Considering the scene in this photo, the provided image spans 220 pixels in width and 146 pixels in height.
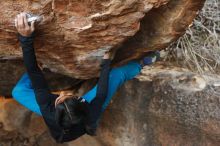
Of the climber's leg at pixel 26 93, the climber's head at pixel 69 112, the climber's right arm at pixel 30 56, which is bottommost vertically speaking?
the climber's leg at pixel 26 93

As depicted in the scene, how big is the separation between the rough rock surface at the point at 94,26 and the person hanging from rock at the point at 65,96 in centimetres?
7

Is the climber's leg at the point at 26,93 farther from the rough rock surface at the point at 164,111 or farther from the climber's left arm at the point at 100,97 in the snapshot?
the rough rock surface at the point at 164,111

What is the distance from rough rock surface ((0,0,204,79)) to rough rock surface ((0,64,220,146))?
0.88 ft

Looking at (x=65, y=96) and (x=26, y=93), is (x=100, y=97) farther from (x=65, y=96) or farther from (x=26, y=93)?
(x=26, y=93)

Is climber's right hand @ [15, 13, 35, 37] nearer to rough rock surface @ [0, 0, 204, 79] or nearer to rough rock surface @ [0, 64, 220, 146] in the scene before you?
rough rock surface @ [0, 0, 204, 79]

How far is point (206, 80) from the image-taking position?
2.04 metres

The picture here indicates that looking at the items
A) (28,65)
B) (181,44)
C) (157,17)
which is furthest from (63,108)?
(181,44)

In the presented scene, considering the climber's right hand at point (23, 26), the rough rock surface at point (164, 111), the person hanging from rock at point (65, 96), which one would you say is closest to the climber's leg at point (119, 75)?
the person hanging from rock at point (65, 96)

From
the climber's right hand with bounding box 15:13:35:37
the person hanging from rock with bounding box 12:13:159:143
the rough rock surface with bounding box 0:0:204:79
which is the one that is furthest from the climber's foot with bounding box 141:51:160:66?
the climber's right hand with bounding box 15:13:35:37

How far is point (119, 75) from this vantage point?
78.3 inches

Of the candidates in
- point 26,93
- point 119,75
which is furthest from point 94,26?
point 26,93

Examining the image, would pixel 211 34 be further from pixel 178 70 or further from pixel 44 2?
pixel 44 2

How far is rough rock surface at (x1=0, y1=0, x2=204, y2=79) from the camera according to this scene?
1572mm

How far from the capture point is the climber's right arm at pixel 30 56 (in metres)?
1.59
